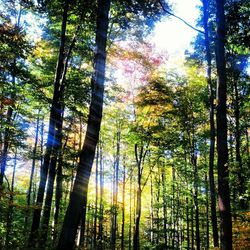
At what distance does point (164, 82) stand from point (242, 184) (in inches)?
392

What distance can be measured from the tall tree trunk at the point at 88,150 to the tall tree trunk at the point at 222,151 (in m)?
2.83

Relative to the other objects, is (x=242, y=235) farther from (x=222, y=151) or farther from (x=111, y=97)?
(x=111, y=97)

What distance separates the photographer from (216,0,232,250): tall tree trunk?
739 cm

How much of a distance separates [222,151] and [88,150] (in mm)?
3515

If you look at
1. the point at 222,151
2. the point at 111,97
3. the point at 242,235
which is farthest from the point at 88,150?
the point at 111,97

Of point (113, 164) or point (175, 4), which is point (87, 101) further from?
point (113, 164)

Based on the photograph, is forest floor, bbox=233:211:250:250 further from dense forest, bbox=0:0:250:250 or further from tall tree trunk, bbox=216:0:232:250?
tall tree trunk, bbox=216:0:232:250

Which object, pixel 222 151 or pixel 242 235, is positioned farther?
pixel 242 235

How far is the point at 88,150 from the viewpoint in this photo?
6668mm

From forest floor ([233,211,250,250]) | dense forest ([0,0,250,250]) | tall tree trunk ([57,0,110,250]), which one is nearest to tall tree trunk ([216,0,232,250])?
dense forest ([0,0,250,250])

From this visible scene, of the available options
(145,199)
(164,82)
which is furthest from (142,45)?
(145,199)

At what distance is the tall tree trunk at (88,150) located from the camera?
20.1 feet

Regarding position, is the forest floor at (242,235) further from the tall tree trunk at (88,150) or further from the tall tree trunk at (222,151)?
the tall tree trunk at (88,150)

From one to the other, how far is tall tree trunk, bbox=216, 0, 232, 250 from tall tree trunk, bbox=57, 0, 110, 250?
2829mm
